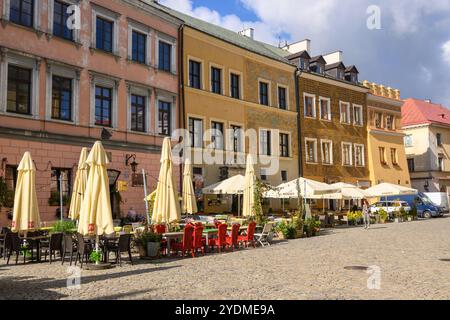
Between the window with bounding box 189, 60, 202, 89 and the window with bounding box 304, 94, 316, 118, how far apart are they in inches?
398

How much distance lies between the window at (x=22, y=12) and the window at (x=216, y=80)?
1083 centimetres

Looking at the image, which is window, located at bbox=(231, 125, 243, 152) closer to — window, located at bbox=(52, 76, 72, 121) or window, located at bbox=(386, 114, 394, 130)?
window, located at bbox=(52, 76, 72, 121)

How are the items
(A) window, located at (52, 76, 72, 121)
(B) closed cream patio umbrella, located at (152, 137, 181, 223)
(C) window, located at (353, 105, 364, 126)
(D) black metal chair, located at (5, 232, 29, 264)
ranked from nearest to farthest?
(D) black metal chair, located at (5, 232, 29, 264) → (B) closed cream patio umbrella, located at (152, 137, 181, 223) → (A) window, located at (52, 76, 72, 121) → (C) window, located at (353, 105, 364, 126)

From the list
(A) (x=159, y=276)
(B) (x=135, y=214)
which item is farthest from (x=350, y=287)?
(B) (x=135, y=214)

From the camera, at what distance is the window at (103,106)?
21.0 metres

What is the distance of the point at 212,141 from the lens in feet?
86.9

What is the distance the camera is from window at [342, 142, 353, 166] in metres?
36.4

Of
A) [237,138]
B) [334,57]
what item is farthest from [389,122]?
[237,138]

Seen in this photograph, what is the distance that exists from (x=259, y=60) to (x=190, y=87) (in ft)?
21.9

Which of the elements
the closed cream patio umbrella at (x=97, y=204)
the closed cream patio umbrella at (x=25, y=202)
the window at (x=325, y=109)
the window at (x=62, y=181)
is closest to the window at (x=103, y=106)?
the window at (x=62, y=181)

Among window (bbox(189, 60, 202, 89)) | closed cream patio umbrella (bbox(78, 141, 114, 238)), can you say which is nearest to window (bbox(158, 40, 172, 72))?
window (bbox(189, 60, 202, 89))

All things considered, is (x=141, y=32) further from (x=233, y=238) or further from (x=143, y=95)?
(x=233, y=238)

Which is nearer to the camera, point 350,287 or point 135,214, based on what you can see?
point 350,287
